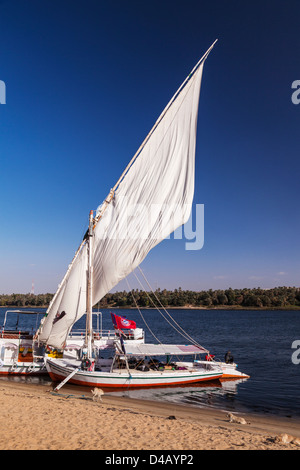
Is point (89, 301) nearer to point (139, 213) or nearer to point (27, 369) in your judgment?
point (139, 213)

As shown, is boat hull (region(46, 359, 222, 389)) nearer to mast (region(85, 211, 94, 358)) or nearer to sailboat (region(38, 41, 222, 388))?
sailboat (region(38, 41, 222, 388))

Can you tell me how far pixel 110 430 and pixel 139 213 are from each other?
12.7 m

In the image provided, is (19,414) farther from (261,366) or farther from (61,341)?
(261,366)

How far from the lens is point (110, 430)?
1109 cm

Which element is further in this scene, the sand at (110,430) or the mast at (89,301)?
the mast at (89,301)

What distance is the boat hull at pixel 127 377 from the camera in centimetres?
2006

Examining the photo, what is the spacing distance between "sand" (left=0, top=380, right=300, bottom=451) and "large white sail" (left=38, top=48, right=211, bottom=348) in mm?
6689

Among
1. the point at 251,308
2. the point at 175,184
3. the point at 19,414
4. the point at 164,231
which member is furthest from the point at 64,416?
the point at 251,308

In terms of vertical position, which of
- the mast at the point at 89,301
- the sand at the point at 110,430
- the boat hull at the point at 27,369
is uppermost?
the mast at the point at 89,301

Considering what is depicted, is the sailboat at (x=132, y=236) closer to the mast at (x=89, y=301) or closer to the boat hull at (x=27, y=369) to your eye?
the mast at (x=89, y=301)

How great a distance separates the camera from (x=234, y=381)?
24875mm

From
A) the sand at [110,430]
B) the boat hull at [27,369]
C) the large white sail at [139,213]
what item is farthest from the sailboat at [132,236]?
the sand at [110,430]

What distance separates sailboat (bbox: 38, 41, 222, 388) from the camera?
67.7ft

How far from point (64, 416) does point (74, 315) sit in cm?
925
